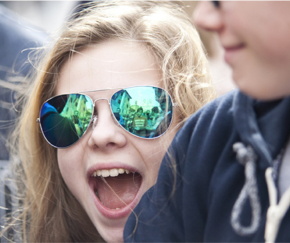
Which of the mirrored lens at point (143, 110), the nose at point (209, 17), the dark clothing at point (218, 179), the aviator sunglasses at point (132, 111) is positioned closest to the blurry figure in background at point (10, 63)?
the aviator sunglasses at point (132, 111)

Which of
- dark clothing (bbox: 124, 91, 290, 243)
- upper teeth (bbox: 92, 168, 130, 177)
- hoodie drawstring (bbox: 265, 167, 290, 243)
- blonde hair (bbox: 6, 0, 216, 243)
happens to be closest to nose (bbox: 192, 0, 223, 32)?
dark clothing (bbox: 124, 91, 290, 243)

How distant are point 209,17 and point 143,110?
1.66 ft

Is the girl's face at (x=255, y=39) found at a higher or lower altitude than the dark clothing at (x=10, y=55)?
lower

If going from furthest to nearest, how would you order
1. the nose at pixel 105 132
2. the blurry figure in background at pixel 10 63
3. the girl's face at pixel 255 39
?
1. the blurry figure in background at pixel 10 63
2. the nose at pixel 105 132
3. the girl's face at pixel 255 39

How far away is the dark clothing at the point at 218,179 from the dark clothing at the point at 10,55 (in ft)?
3.04

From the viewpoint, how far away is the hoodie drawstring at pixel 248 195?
26.9 inches

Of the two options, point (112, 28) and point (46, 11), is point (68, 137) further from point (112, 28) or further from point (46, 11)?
point (46, 11)

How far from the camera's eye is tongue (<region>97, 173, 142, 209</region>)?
120 cm

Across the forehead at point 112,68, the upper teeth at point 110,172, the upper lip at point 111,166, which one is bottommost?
the upper teeth at point 110,172

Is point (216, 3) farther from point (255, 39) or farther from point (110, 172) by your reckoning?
point (110, 172)

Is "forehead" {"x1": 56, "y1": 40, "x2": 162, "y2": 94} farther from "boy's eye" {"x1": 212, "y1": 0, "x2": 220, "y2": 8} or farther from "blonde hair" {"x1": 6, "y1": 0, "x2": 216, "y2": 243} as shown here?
"boy's eye" {"x1": 212, "y1": 0, "x2": 220, "y2": 8}

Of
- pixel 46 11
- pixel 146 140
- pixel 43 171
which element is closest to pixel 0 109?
pixel 43 171

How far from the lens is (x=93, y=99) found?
45.6 inches

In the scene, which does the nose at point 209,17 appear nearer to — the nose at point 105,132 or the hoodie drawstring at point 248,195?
the hoodie drawstring at point 248,195
